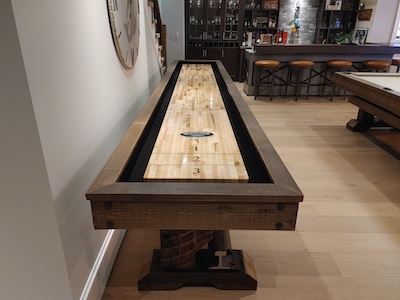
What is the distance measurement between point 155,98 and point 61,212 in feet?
4.33

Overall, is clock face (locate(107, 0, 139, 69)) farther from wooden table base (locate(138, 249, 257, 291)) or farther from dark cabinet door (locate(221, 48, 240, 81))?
dark cabinet door (locate(221, 48, 240, 81))

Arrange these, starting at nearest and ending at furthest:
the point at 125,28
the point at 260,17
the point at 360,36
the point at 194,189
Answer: the point at 194,189 < the point at 125,28 < the point at 360,36 < the point at 260,17

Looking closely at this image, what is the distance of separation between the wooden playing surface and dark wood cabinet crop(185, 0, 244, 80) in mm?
6033

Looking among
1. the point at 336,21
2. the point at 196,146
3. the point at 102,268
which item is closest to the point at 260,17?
the point at 336,21

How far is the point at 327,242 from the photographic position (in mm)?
2322

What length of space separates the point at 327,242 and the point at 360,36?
25.9 ft

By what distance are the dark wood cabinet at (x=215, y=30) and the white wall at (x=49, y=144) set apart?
22.3 ft

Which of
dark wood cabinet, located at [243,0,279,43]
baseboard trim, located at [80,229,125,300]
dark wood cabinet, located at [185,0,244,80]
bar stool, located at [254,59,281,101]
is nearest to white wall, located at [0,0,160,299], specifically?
baseboard trim, located at [80,229,125,300]

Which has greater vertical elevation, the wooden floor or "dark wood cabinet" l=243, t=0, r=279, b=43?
"dark wood cabinet" l=243, t=0, r=279, b=43

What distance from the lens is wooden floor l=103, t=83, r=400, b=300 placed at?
190cm

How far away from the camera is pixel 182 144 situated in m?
1.66

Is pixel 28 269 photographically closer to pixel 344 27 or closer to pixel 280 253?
pixel 280 253

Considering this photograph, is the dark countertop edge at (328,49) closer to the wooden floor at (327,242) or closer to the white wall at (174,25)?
the white wall at (174,25)

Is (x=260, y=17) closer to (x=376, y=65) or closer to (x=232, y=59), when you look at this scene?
(x=232, y=59)
